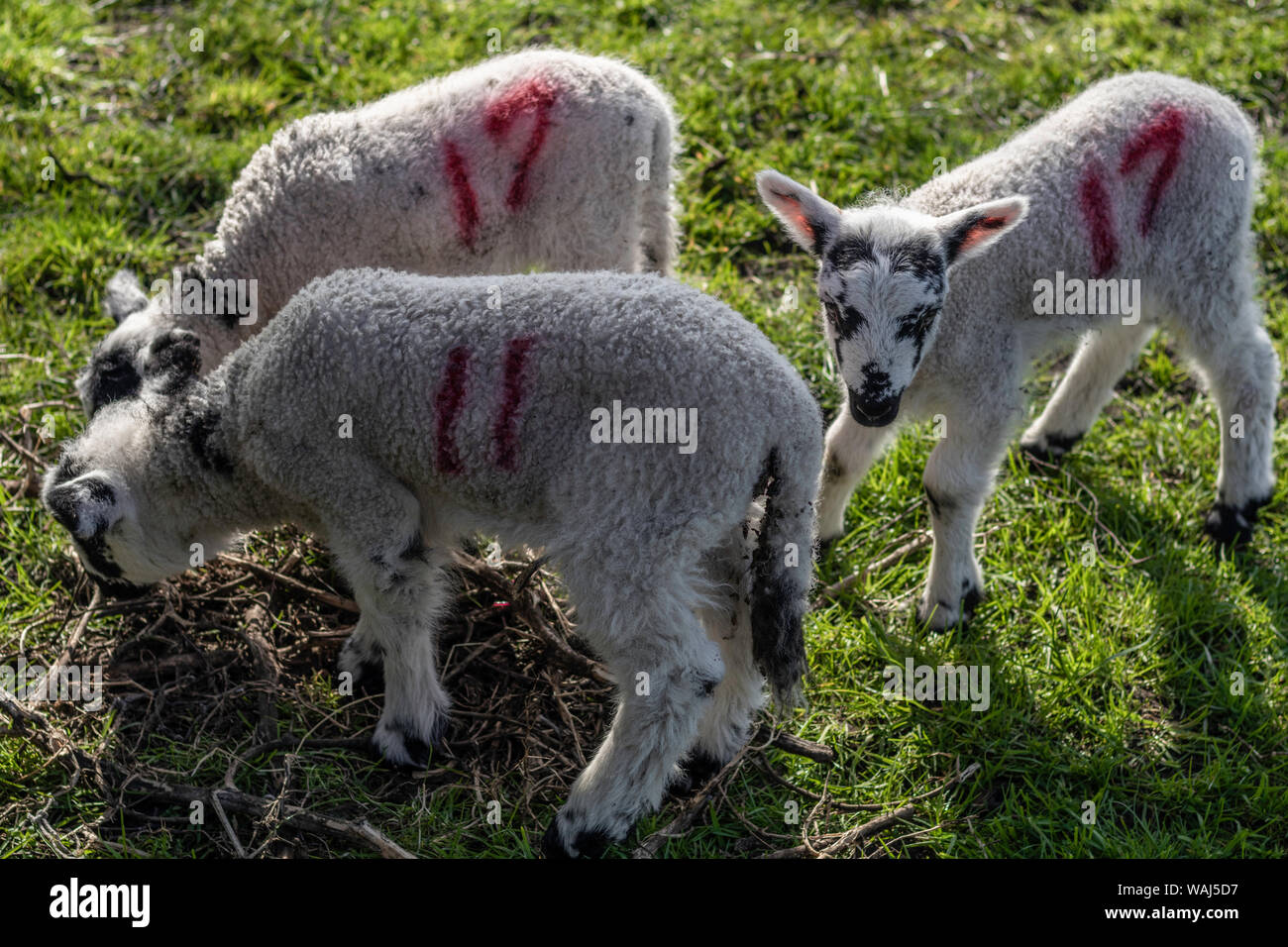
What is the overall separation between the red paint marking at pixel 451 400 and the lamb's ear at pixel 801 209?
1.41 meters

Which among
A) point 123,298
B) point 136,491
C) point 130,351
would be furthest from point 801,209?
point 123,298

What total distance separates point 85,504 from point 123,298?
59.6 inches

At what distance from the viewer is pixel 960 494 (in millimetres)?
5059

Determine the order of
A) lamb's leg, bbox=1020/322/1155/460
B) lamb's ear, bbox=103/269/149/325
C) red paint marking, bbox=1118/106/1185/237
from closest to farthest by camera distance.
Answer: red paint marking, bbox=1118/106/1185/237
lamb's ear, bbox=103/269/149/325
lamb's leg, bbox=1020/322/1155/460

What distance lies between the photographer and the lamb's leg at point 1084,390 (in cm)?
587

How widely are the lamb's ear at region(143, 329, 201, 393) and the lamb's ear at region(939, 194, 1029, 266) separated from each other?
281cm

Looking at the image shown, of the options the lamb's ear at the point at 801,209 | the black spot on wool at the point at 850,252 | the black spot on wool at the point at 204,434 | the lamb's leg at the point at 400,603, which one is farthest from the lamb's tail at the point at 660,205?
the black spot on wool at the point at 204,434

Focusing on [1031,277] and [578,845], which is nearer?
[578,845]

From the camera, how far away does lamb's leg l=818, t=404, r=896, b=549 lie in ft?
17.4

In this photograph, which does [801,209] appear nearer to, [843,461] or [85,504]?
[843,461]

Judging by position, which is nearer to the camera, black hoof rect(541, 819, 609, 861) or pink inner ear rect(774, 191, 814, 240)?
black hoof rect(541, 819, 609, 861)

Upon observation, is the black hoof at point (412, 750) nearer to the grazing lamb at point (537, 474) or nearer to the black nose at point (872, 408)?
the grazing lamb at point (537, 474)

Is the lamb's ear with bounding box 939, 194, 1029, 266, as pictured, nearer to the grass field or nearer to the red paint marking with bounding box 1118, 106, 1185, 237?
the red paint marking with bounding box 1118, 106, 1185, 237
